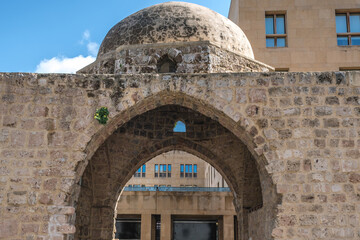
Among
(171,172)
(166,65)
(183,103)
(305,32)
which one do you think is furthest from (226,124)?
(171,172)

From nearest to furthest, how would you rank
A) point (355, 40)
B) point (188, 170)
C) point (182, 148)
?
1. point (182, 148)
2. point (355, 40)
3. point (188, 170)

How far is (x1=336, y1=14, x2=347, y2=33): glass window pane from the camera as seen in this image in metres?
13.3

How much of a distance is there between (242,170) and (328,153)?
3708 millimetres

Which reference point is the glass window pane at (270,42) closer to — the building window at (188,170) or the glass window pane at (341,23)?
the glass window pane at (341,23)

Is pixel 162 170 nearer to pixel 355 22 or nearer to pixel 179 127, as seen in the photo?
pixel 355 22

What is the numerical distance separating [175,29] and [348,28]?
7.34 metres

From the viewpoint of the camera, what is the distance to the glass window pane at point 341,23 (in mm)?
13289

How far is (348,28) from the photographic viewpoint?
13273 millimetres

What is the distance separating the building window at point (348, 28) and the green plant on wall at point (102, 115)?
9.70 meters

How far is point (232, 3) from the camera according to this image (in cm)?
1488

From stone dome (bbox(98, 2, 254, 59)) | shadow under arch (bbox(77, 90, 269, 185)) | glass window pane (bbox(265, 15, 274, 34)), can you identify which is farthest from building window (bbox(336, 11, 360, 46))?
shadow under arch (bbox(77, 90, 269, 185))

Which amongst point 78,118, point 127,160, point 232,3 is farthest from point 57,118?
point 232,3

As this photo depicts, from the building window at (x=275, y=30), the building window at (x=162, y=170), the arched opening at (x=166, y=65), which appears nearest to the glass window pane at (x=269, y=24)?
the building window at (x=275, y=30)

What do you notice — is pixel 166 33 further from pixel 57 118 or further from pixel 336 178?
pixel 336 178
